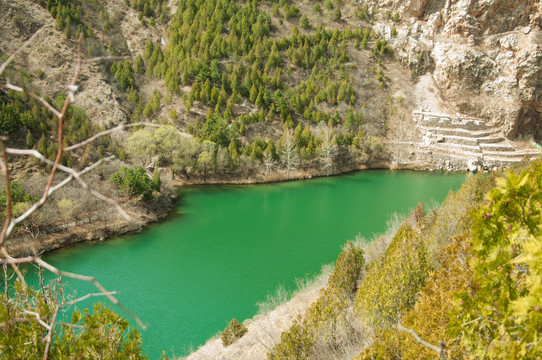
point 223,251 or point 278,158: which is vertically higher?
point 278,158

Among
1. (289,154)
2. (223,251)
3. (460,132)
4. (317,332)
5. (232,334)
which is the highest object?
(460,132)

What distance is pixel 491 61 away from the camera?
3569 cm

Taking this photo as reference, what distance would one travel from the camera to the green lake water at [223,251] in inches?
438

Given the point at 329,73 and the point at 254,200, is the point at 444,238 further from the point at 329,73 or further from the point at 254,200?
the point at 329,73

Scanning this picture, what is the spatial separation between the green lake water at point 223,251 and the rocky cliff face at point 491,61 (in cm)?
1587

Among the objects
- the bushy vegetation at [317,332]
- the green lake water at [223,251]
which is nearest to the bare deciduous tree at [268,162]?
the green lake water at [223,251]

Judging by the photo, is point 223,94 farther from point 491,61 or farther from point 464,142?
point 491,61

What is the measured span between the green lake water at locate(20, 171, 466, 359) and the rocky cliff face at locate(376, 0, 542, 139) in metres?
15.9

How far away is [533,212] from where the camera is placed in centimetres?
239

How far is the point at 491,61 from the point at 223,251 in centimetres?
3625

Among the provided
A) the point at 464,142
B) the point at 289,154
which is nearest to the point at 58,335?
the point at 289,154

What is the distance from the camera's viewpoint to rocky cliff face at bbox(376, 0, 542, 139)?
113 ft

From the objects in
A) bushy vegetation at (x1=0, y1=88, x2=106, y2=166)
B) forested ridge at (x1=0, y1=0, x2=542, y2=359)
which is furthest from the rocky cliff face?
bushy vegetation at (x1=0, y1=88, x2=106, y2=166)

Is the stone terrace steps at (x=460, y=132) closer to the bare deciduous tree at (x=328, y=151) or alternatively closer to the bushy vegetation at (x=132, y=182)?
the bare deciduous tree at (x=328, y=151)
